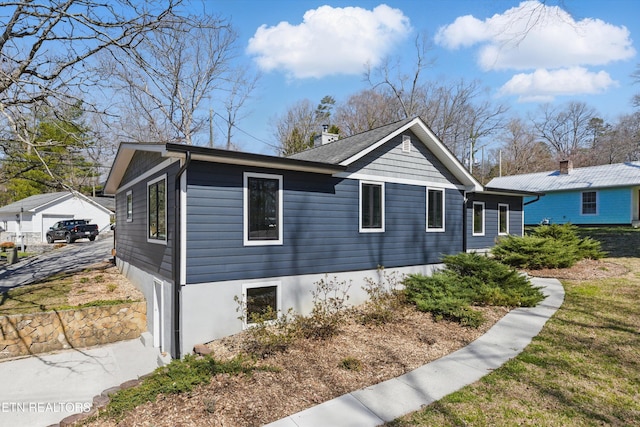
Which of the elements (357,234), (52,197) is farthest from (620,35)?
(52,197)

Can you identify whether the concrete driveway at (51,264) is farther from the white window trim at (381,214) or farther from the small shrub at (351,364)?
the small shrub at (351,364)

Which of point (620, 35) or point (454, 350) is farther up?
point (620, 35)

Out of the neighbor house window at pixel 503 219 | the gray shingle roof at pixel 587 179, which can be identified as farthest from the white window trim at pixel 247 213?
the gray shingle roof at pixel 587 179

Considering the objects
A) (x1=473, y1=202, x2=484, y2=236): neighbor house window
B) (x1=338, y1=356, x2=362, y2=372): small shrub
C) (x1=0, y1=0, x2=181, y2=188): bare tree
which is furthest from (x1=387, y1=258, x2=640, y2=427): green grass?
(x1=0, y1=0, x2=181, y2=188): bare tree

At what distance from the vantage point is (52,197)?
92.6 ft

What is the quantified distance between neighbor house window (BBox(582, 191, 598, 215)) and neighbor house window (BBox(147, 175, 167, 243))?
77.6 feet

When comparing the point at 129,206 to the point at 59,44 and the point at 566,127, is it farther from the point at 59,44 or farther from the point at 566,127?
the point at 566,127

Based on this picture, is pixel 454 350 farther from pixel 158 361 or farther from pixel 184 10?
pixel 184 10

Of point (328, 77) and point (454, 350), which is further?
point (328, 77)

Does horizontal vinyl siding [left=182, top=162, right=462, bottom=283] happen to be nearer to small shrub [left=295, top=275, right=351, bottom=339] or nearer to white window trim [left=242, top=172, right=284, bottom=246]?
white window trim [left=242, top=172, right=284, bottom=246]

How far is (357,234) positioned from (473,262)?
9.80 feet

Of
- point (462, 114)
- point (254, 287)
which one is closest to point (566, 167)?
point (462, 114)

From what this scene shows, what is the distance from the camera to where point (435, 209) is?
10.8m

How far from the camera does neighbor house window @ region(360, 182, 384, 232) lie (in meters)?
9.05
